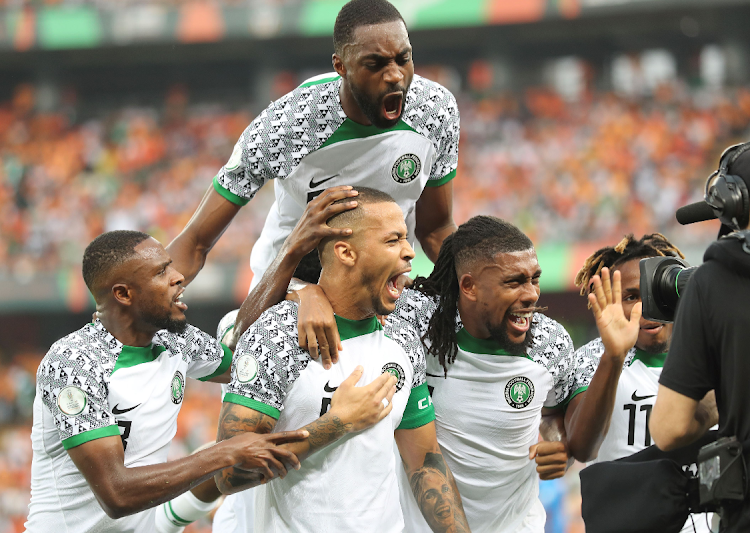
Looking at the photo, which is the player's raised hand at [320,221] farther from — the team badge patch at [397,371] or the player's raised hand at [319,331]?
the team badge patch at [397,371]

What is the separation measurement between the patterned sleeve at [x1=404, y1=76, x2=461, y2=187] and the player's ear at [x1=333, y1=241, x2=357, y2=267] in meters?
0.85

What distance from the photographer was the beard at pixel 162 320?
3496 millimetres

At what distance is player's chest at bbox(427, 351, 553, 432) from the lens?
3.47 metres

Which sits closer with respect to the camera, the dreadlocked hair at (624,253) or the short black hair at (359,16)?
the short black hair at (359,16)

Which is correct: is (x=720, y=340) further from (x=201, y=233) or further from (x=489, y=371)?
(x=201, y=233)

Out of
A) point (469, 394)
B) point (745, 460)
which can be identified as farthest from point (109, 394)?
point (745, 460)

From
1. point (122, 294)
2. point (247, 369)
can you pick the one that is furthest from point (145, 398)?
point (247, 369)

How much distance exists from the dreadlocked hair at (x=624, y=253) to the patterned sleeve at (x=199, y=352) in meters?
1.67

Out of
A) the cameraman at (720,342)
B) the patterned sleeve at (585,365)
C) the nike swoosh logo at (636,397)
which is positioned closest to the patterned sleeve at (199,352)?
the patterned sleeve at (585,365)

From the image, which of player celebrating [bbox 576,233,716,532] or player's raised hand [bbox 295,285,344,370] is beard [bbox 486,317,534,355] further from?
player's raised hand [bbox 295,285,344,370]

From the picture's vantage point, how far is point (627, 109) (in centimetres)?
1630

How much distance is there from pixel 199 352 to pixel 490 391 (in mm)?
1258

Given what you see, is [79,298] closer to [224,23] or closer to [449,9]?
[224,23]

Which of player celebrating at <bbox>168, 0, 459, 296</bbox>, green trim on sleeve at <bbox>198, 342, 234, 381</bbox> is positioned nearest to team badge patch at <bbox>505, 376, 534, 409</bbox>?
player celebrating at <bbox>168, 0, 459, 296</bbox>
